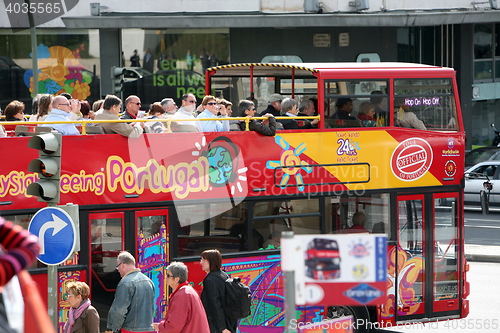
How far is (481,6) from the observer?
1220 inches

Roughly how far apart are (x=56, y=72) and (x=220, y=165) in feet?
61.2

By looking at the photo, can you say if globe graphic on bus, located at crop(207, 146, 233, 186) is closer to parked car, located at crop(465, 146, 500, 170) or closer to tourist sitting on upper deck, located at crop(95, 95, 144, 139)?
tourist sitting on upper deck, located at crop(95, 95, 144, 139)

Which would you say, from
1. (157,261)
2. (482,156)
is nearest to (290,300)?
(157,261)

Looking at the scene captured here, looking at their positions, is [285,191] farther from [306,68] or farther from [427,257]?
[427,257]

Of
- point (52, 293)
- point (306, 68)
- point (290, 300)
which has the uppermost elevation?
point (306, 68)

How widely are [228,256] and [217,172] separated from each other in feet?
3.43

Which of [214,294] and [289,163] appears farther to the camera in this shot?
[289,163]

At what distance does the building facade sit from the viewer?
2759 centimetres

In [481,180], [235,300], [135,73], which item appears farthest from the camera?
[135,73]

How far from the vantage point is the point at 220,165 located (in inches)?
412

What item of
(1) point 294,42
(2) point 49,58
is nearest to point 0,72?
(2) point 49,58

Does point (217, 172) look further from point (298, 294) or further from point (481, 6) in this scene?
point (481, 6)

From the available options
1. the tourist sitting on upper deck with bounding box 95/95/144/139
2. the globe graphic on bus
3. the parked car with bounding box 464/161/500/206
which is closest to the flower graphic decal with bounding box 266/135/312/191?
the globe graphic on bus

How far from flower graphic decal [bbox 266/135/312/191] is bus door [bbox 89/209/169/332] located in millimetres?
1626
